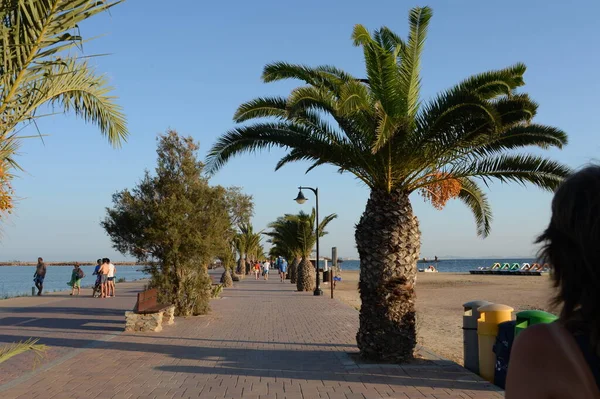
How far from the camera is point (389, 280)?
364 inches

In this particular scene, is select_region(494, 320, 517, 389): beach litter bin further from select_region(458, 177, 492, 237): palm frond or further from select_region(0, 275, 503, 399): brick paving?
select_region(458, 177, 492, 237): palm frond

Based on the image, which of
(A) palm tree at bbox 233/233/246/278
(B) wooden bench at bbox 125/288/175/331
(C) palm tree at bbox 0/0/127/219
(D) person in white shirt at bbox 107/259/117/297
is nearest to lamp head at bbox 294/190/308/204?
(D) person in white shirt at bbox 107/259/117/297

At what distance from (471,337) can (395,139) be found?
10.7 feet

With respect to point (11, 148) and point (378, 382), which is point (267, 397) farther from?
point (11, 148)

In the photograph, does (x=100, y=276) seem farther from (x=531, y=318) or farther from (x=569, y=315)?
(x=569, y=315)

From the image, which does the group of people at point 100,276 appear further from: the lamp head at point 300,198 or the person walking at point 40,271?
the lamp head at point 300,198

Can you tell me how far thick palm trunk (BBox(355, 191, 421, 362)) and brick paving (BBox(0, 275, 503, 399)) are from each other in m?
0.39

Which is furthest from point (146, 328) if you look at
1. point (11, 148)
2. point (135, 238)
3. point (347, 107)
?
point (11, 148)

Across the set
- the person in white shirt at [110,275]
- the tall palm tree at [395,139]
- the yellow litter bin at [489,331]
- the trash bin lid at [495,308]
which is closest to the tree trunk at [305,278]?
the person in white shirt at [110,275]

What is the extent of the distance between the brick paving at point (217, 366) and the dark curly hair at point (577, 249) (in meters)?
6.01

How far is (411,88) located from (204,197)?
7742mm

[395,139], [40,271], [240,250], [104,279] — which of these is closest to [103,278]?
[104,279]

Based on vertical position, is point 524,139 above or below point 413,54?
below

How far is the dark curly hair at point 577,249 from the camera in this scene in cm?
134
